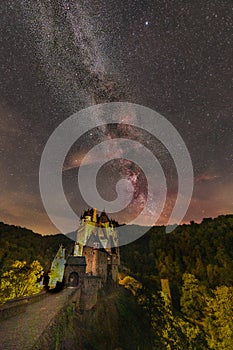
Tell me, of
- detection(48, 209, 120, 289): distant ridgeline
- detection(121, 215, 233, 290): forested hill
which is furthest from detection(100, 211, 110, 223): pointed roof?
detection(121, 215, 233, 290): forested hill

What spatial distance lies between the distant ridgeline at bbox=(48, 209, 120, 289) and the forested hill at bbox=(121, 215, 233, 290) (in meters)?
14.3

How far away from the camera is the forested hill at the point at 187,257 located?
187 ft

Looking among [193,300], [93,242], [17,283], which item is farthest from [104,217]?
[17,283]

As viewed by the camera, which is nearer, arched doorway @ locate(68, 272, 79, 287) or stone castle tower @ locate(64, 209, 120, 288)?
stone castle tower @ locate(64, 209, 120, 288)

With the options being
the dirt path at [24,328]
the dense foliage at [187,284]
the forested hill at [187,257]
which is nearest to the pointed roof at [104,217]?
the dense foliage at [187,284]

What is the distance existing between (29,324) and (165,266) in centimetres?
6615

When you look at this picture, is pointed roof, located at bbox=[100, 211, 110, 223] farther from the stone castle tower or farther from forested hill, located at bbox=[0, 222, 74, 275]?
forested hill, located at bbox=[0, 222, 74, 275]

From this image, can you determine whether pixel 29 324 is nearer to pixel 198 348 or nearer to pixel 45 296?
pixel 45 296

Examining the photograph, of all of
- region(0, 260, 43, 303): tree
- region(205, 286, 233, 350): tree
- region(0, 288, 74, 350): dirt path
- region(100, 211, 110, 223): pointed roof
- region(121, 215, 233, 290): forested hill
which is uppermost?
region(100, 211, 110, 223): pointed roof

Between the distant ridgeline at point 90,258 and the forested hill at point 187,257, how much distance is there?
47.0 feet

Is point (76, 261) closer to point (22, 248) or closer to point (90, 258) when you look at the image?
point (90, 258)

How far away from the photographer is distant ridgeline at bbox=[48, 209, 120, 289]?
2522 centimetres

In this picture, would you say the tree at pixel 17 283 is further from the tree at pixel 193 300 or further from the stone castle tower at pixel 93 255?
the tree at pixel 193 300

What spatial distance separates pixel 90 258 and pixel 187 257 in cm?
4556
